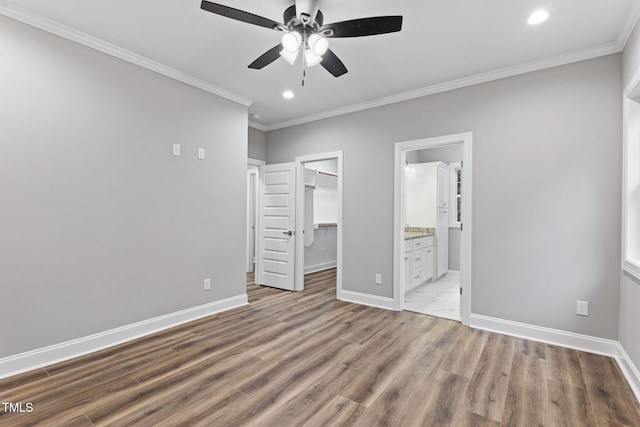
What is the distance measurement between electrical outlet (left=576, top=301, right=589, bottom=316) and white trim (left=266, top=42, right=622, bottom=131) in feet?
7.28

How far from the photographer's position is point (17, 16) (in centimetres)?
227

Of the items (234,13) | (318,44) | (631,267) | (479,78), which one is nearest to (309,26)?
(318,44)

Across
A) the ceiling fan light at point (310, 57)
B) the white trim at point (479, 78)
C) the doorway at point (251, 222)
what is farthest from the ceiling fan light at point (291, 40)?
the doorway at point (251, 222)

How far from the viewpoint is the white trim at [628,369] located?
206 centimetres

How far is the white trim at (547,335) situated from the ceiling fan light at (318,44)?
9.85ft

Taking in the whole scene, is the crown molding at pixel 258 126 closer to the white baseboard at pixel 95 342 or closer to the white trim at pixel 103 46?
the white trim at pixel 103 46

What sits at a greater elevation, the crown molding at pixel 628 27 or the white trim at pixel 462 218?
the crown molding at pixel 628 27

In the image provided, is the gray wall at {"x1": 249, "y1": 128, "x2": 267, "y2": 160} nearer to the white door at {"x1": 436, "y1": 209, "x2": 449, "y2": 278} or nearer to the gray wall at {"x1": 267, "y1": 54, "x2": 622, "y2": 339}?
the gray wall at {"x1": 267, "y1": 54, "x2": 622, "y2": 339}

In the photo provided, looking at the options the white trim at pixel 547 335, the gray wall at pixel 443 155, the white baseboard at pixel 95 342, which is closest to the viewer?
the white baseboard at pixel 95 342

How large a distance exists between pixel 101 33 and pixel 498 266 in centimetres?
429

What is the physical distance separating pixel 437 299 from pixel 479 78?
289 centimetres

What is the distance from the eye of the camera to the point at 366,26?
196cm

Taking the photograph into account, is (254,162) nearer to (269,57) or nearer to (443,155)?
(269,57)

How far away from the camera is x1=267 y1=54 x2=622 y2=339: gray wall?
Answer: 105 inches
